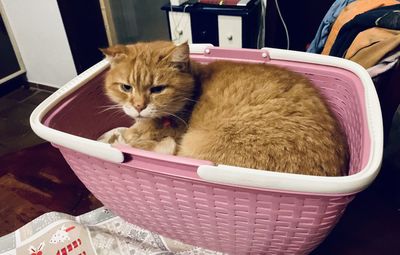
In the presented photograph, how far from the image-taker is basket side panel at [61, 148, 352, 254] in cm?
61

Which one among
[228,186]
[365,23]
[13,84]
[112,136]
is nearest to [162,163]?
[228,186]

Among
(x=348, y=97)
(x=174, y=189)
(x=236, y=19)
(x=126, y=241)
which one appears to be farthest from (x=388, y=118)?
(x=236, y=19)

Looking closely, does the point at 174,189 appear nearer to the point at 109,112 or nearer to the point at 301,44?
the point at 109,112

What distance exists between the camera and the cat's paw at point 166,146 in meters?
0.98

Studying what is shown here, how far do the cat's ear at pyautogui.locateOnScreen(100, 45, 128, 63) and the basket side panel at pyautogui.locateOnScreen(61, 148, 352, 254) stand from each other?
34 cm

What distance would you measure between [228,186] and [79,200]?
0.51 meters

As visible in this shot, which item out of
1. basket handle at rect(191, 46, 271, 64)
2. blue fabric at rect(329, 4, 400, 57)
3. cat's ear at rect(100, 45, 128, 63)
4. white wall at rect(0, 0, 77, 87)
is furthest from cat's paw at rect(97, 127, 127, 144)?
white wall at rect(0, 0, 77, 87)

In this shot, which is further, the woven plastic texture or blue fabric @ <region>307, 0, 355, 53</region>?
blue fabric @ <region>307, 0, 355, 53</region>

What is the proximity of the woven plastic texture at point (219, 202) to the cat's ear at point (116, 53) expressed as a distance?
0.48 ft

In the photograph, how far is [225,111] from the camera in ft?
3.09

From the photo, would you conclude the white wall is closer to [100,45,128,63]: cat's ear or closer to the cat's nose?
[100,45,128,63]: cat's ear

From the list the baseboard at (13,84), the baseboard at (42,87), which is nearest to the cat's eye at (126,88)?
the baseboard at (42,87)

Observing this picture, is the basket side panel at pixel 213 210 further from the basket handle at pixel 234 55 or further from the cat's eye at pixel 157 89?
the basket handle at pixel 234 55

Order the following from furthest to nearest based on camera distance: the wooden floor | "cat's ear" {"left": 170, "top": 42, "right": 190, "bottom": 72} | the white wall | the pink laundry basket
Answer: the white wall
"cat's ear" {"left": 170, "top": 42, "right": 190, "bottom": 72}
the wooden floor
the pink laundry basket
